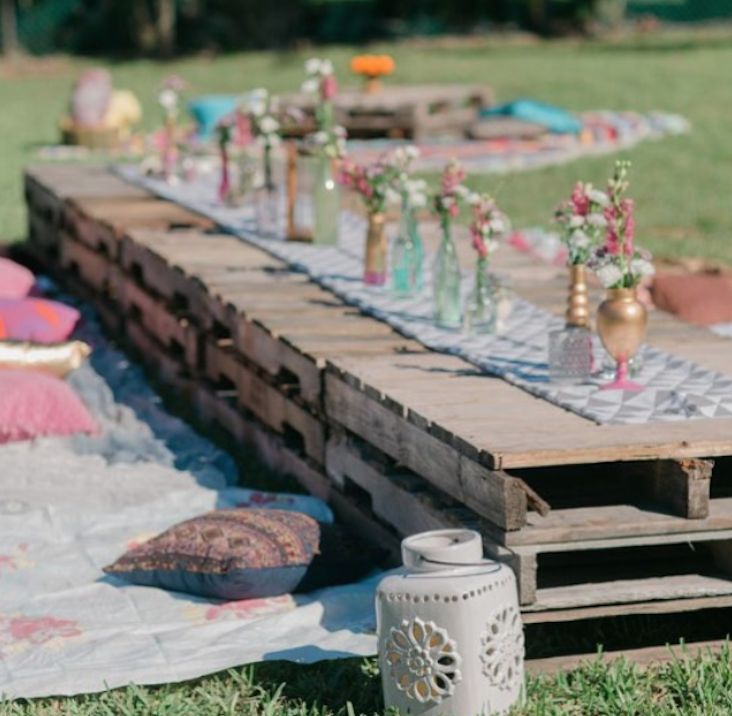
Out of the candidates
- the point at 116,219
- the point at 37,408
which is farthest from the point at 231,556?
the point at 116,219

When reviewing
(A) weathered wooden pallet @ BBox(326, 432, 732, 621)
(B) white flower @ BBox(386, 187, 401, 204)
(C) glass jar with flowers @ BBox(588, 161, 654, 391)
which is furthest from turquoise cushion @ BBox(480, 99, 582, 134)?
(A) weathered wooden pallet @ BBox(326, 432, 732, 621)

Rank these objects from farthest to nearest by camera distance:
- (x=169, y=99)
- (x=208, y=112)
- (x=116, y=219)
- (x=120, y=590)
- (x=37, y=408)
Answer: (x=208, y=112), (x=169, y=99), (x=116, y=219), (x=37, y=408), (x=120, y=590)

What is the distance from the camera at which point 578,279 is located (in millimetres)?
5965

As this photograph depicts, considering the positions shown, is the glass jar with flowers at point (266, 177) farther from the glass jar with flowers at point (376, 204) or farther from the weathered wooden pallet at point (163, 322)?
the glass jar with flowers at point (376, 204)

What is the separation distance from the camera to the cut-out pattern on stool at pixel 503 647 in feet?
14.7

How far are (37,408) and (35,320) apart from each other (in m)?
1.17

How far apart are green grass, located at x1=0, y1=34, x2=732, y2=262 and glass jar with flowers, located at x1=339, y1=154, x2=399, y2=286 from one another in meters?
0.74

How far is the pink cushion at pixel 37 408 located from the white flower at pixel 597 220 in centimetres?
240

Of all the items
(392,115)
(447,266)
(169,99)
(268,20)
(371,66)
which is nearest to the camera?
(447,266)

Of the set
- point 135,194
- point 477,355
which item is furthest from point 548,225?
point 477,355

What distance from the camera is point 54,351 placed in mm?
7609

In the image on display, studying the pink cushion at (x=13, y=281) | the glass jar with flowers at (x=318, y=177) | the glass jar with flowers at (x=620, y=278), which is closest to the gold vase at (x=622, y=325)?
the glass jar with flowers at (x=620, y=278)

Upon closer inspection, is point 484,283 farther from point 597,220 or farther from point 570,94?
point 570,94

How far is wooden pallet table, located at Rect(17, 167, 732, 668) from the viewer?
4879 millimetres
